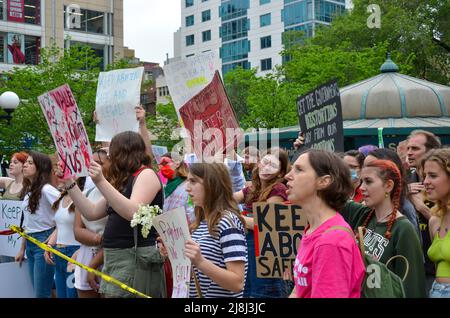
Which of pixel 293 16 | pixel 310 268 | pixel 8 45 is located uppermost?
pixel 293 16

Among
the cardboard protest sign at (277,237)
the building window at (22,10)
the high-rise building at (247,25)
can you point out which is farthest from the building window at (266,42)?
the cardboard protest sign at (277,237)

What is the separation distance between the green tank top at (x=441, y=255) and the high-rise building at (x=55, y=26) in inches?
1548

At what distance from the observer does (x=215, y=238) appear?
384cm

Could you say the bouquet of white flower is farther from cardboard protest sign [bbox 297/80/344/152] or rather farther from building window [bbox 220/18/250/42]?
building window [bbox 220/18/250/42]

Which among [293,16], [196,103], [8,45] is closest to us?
[196,103]

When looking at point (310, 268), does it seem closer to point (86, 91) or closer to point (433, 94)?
point (433, 94)

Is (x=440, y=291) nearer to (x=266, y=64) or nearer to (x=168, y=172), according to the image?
(x=168, y=172)

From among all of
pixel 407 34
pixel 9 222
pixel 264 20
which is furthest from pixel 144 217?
pixel 264 20

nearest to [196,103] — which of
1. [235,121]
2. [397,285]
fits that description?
[235,121]

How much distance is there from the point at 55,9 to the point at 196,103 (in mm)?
42465

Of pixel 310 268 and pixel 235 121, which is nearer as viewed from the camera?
pixel 310 268

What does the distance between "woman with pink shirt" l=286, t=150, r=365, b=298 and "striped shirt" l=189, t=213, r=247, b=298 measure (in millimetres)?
700

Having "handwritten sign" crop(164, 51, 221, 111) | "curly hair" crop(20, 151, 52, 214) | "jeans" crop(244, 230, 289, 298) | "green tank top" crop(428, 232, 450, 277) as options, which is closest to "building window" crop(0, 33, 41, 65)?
"curly hair" crop(20, 151, 52, 214)

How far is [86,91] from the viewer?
26594 mm
